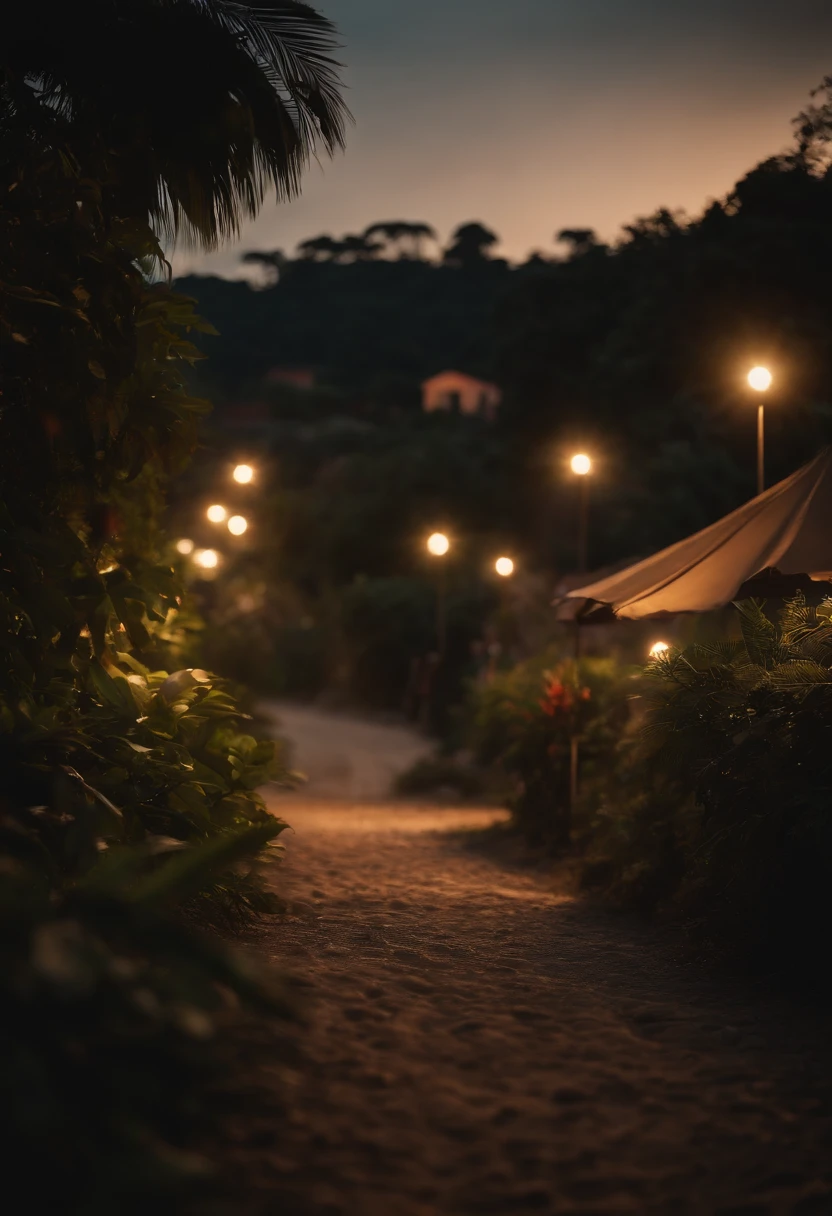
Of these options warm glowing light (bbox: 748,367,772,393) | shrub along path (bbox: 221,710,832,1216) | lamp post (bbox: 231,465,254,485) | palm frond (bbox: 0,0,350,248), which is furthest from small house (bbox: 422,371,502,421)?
shrub along path (bbox: 221,710,832,1216)

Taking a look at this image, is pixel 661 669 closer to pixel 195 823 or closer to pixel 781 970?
pixel 781 970

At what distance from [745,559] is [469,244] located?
90.3 metres

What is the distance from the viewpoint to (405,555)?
40.6 metres

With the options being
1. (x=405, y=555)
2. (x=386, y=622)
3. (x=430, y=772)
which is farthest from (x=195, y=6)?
(x=405, y=555)

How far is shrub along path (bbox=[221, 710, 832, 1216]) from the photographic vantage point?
3.16m

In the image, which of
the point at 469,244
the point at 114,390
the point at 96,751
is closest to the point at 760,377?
the point at 114,390

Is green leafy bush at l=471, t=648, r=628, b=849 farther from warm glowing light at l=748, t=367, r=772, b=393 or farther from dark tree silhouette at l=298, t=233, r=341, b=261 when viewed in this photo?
dark tree silhouette at l=298, t=233, r=341, b=261

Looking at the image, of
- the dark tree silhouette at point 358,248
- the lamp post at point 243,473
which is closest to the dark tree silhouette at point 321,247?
the dark tree silhouette at point 358,248

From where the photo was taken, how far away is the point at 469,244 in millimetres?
93062

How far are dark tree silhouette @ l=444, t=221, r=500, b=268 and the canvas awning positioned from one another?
289 ft

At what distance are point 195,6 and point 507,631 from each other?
19.0 metres

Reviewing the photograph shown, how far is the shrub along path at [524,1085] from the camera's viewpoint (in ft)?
10.4

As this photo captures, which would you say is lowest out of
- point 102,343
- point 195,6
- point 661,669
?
point 661,669

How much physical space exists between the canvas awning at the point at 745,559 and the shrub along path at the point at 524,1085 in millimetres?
2341
